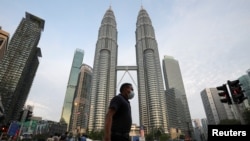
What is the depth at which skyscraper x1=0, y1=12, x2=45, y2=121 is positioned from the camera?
102 m

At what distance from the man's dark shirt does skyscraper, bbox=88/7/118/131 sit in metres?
119

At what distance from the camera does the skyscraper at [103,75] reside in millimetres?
119125

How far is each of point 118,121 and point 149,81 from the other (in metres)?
125

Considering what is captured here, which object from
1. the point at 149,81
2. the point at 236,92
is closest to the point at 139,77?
the point at 149,81

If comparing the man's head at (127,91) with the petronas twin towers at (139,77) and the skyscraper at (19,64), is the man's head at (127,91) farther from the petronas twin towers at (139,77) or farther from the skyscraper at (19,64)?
the petronas twin towers at (139,77)

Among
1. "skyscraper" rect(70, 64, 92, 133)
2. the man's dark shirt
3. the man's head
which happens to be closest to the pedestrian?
the man's dark shirt

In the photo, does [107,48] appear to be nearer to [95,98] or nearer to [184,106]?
[95,98]

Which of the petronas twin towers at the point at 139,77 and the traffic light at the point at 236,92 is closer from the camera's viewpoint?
the traffic light at the point at 236,92

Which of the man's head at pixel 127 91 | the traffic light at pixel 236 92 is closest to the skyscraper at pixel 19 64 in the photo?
the traffic light at pixel 236 92

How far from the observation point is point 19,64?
111 metres

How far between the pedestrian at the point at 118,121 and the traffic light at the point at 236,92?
7687mm

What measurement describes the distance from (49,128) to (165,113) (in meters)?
85.0

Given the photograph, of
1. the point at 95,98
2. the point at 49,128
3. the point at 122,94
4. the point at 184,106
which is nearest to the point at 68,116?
the point at 49,128

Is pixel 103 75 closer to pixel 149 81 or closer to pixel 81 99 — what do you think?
pixel 149 81
